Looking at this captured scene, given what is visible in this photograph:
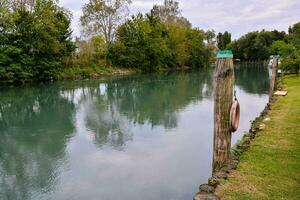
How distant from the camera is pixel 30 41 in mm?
28516

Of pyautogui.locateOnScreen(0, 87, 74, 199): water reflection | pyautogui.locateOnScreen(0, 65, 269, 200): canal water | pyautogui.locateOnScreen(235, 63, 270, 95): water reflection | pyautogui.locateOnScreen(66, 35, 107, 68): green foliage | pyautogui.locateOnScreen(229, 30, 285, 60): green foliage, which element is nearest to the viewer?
pyautogui.locateOnScreen(0, 65, 269, 200): canal water

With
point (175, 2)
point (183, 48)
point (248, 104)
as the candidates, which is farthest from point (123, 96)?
point (175, 2)

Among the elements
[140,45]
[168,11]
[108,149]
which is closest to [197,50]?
[168,11]

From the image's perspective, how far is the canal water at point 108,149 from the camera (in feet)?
20.0

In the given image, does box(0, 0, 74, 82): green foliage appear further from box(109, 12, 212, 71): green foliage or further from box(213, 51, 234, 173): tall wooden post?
box(213, 51, 234, 173): tall wooden post

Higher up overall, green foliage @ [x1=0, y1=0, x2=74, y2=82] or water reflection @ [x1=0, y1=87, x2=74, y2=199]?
green foliage @ [x1=0, y1=0, x2=74, y2=82]

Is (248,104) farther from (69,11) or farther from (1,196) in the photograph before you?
(69,11)

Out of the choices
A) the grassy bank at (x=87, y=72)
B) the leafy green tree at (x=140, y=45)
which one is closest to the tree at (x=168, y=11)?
the leafy green tree at (x=140, y=45)

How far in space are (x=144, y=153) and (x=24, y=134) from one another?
4586 millimetres

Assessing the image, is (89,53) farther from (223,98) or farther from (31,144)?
(223,98)

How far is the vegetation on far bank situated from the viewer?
27.1 m

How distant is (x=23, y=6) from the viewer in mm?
28906

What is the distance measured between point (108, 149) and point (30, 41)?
22.8 metres

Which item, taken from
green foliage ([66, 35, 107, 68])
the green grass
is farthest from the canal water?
green foliage ([66, 35, 107, 68])
